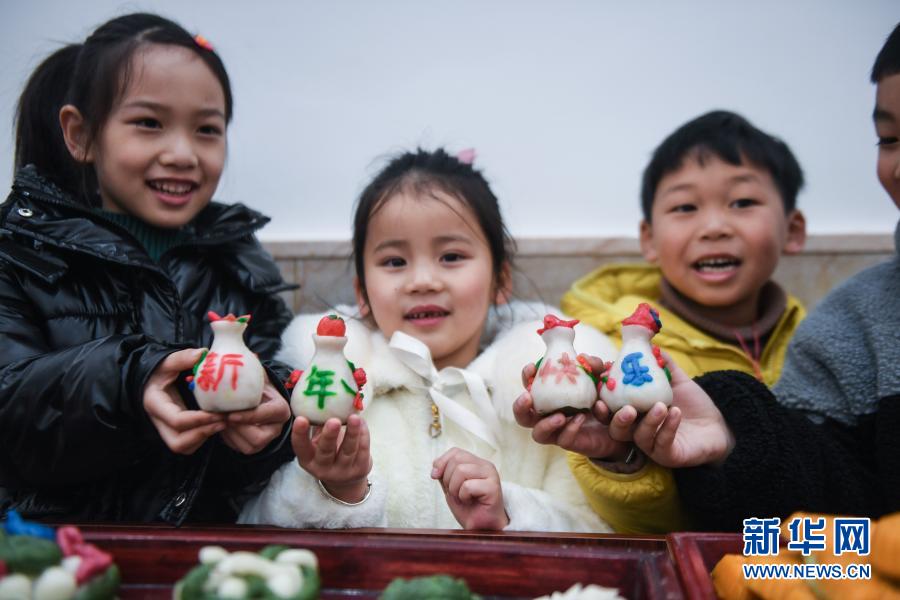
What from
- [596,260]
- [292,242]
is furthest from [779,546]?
[292,242]

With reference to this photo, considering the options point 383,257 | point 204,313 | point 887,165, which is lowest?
point 204,313

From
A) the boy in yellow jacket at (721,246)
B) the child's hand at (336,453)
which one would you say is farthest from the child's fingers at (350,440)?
the boy in yellow jacket at (721,246)

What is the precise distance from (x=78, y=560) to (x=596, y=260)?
2.16 m

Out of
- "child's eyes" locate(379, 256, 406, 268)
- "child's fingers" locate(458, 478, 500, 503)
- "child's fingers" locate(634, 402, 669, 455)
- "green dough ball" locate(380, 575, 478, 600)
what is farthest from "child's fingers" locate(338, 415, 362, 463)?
"child's eyes" locate(379, 256, 406, 268)

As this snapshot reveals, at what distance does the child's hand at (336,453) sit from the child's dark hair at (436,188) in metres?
0.62

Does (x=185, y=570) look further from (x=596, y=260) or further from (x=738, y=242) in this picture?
(x=596, y=260)

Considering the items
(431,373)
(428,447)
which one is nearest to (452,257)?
(431,373)

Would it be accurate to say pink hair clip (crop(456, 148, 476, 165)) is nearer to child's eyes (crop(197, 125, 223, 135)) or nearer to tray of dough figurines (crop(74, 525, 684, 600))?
child's eyes (crop(197, 125, 223, 135))

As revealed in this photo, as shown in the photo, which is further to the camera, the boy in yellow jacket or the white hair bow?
the boy in yellow jacket

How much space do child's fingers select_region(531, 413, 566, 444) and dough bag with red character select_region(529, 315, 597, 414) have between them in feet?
0.04

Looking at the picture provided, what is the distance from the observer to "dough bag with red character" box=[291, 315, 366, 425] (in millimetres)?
974

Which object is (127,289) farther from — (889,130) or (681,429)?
(889,130)

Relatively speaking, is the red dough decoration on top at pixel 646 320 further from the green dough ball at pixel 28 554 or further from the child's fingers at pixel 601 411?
the green dough ball at pixel 28 554

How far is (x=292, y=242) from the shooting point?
256cm
